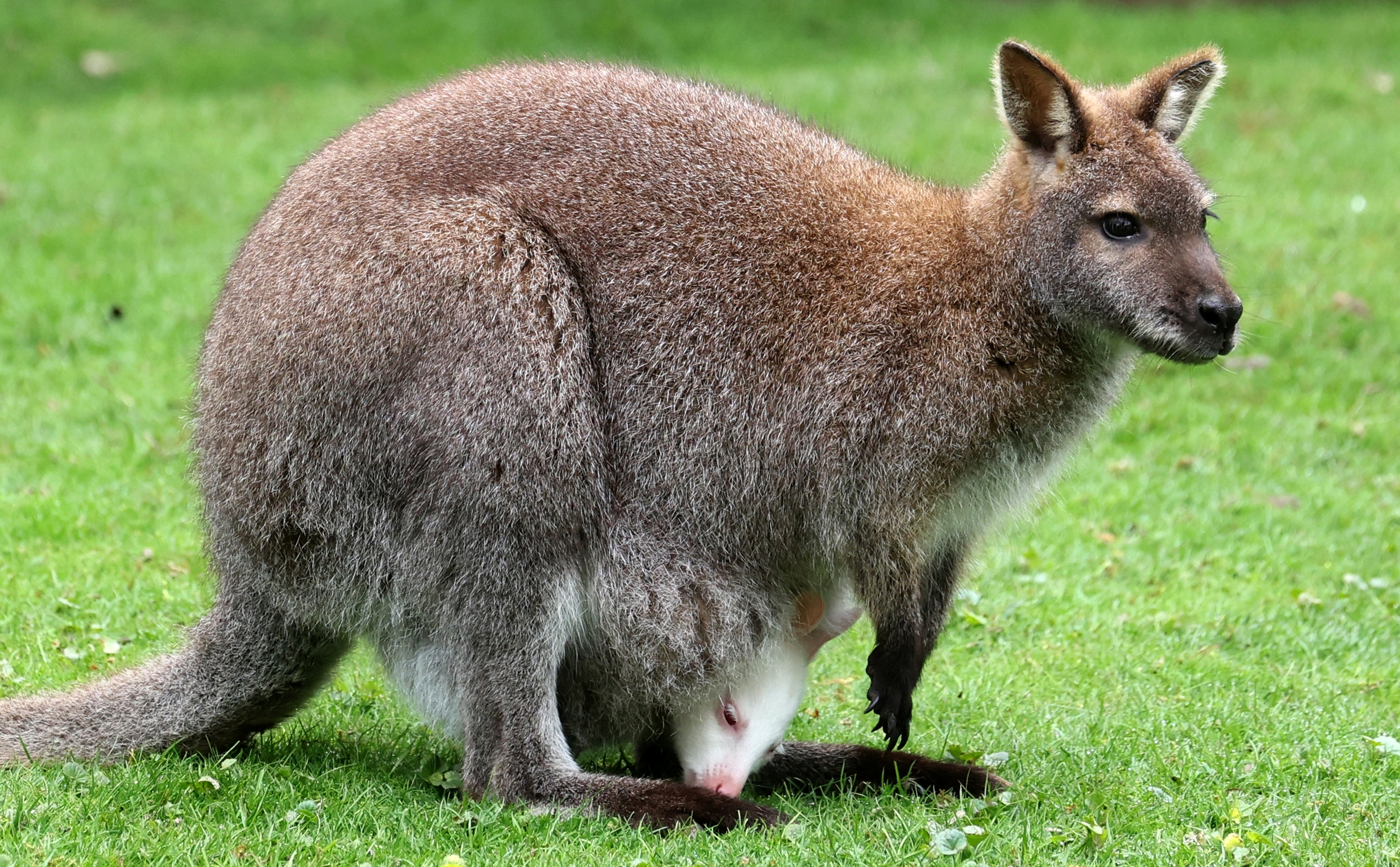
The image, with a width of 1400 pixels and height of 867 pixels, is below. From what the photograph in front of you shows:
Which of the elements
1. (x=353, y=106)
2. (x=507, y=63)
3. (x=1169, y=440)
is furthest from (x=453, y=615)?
(x=353, y=106)

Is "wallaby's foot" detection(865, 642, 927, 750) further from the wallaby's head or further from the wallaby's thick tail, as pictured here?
the wallaby's thick tail

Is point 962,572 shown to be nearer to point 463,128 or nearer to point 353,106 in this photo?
point 463,128

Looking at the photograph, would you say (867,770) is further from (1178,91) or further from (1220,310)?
(1178,91)

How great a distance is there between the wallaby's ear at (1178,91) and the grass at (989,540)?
39.0 inches

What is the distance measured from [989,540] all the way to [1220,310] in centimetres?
111

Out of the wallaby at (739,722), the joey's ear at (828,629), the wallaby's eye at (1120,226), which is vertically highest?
the wallaby's eye at (1120,226)

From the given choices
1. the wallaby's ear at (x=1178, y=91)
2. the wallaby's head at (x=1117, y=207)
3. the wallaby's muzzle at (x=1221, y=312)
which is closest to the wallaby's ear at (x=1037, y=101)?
the wallaby's head at (x=1117, y=207)

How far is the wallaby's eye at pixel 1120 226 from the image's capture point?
4.54 meters

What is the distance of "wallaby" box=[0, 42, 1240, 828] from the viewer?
4.44 meters

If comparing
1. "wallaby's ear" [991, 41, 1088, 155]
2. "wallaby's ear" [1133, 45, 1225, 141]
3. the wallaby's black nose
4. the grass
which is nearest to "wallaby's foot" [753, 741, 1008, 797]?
the grass

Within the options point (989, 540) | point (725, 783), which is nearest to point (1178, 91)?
point (989, 540)

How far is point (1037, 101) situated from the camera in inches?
184

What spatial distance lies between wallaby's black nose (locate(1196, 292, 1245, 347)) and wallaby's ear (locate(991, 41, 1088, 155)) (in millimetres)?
603

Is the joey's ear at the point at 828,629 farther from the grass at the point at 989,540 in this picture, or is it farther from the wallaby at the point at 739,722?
the grass at the point at 989,540
